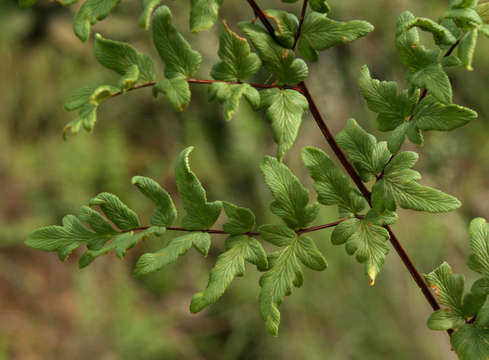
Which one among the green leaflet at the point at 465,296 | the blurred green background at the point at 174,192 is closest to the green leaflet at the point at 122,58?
the green leaflet at the point at 465,296

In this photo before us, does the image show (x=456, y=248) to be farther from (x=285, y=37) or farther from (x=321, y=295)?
(x=285, y=37)

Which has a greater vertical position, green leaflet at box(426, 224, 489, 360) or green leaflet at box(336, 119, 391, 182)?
green leaflet at box(336, 119, 391, 182)

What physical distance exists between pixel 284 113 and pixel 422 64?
19cm

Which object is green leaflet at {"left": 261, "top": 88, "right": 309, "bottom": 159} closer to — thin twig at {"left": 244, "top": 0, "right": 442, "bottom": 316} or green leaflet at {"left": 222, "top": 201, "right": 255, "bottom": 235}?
thin twig at {"left": 244, "top": 0, "right": 442, "bottom": 316}

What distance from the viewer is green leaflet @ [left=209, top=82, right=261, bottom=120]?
0.72 meters

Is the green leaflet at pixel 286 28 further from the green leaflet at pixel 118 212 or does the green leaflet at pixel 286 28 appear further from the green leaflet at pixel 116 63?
the green leaflet at pixel 118 212

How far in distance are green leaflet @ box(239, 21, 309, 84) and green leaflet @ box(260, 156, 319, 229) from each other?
0.13m

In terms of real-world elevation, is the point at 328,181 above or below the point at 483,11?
below

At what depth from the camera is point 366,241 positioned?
0.79m

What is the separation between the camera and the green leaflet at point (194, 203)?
0.81 m

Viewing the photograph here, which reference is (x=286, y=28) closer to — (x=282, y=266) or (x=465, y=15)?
(x=465, y=15)

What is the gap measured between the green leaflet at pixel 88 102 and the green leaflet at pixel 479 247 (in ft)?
1.83

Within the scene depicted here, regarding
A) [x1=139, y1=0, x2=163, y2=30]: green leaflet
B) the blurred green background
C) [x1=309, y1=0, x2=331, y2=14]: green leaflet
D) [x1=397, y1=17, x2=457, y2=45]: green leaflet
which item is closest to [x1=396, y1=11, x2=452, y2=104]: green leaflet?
[x1=397, y1=17, x2=457, y2=45]: green leaflet

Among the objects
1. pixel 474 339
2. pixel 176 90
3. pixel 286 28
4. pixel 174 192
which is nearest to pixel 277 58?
Answer: pixel 286 28
